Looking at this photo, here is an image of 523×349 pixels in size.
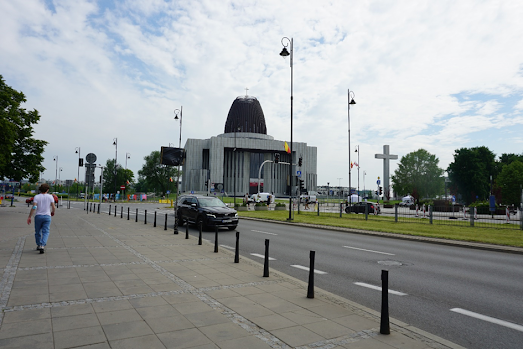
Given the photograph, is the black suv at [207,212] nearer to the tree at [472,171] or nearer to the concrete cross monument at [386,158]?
the concrete cross monument at [386,158]

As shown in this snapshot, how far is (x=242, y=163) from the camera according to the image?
10619cm

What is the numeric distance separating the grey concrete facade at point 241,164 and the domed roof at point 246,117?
5.42m

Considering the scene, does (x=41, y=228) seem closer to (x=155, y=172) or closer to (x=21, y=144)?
(x=21, y=144)

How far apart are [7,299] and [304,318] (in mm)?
4502

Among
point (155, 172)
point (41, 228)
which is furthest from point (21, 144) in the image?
point (155, 172)

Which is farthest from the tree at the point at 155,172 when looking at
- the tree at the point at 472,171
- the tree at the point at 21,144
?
the tree at the point at 21,144

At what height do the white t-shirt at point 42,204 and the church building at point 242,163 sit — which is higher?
the church building at point 242,163

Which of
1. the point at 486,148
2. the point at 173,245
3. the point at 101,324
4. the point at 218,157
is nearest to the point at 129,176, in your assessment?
the point at 218,157

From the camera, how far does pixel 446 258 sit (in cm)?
1082

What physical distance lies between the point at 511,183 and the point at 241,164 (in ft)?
224

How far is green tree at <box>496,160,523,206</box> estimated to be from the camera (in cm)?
5341

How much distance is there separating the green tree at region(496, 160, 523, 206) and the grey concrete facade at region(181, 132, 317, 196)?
53605mm

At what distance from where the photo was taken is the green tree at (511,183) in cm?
5341

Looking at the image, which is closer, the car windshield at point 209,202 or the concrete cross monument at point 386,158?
the car windshield at point 209,202
